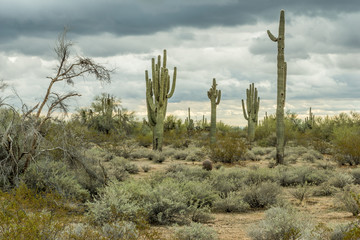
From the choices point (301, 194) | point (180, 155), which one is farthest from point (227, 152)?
point (301, 194)

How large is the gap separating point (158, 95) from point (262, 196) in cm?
1503

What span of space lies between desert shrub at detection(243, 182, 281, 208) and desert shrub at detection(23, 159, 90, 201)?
4213 mm

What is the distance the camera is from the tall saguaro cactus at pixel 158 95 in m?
24.9

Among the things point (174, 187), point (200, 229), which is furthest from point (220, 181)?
point (200, 229)

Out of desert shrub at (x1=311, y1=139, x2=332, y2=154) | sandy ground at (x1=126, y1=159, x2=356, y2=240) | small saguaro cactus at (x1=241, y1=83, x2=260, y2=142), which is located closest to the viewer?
sandy ground at (x1=126, y1=159, x2=356, y2=240)

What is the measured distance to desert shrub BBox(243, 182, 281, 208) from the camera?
10.9m

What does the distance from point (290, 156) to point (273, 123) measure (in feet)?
54.1

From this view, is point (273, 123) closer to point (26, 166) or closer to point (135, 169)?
point (135, 169)

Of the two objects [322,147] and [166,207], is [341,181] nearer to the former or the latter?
[166,207]

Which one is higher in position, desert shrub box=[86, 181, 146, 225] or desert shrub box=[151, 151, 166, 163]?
desert shrub box=[86, 181, 146, 225]

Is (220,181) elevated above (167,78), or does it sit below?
below

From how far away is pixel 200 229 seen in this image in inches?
274

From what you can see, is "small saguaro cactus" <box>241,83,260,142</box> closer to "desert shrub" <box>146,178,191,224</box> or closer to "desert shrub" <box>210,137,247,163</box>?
"desert shrub" <box>210,137,247,163</box>

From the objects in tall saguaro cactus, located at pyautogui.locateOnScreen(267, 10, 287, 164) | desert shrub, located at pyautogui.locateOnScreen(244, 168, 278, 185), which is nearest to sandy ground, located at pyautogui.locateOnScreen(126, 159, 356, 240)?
desert shrub, located at pyautogui.locateOnScreen(244, 168, 278, 185)
